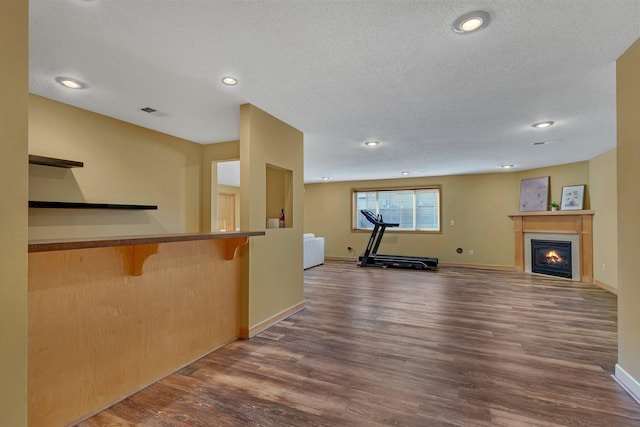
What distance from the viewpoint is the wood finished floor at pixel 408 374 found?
1795mm

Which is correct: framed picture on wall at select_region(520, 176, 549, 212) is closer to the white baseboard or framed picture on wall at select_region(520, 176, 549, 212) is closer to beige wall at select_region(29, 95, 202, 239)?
the white baseboard

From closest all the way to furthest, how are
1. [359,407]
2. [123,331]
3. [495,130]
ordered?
[359,407], [123,331], [495,130]

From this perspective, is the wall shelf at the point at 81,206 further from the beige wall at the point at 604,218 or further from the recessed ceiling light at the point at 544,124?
the beige wall at the point at 604,218

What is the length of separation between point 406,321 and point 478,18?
293cm

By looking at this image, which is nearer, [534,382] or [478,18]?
[478,18]

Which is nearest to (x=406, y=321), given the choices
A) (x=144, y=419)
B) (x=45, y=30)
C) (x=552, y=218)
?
(x=144, y=419)

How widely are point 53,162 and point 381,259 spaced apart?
6.36m

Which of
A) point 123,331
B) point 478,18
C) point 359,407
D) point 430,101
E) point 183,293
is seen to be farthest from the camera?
point 430,101

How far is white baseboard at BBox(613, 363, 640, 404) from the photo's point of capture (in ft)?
6.32

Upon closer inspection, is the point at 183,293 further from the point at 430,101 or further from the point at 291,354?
the point at 430,101

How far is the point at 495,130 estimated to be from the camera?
3.76m

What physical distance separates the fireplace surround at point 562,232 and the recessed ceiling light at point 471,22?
5657 mm

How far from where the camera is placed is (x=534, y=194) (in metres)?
→ 6.65

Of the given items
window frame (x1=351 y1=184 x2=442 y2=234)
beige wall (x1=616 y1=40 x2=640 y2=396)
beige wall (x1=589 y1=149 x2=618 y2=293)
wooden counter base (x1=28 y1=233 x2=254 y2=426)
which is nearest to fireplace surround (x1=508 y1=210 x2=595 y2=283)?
beige wall (x1=589 y1=149 x2=618 y2=293)
